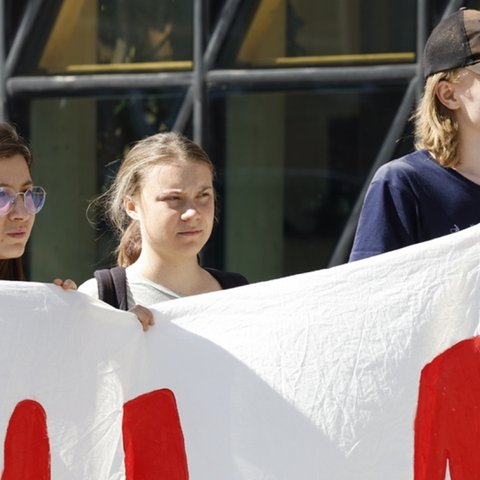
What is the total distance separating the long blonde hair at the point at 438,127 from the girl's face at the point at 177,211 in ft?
1.85

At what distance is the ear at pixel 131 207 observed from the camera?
3.80 m

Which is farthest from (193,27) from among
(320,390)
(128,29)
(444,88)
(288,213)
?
(320,390)

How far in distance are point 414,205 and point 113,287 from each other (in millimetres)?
753

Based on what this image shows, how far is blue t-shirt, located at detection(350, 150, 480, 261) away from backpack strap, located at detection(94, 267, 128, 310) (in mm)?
599

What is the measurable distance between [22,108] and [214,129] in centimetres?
104

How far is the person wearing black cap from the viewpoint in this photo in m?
3.48

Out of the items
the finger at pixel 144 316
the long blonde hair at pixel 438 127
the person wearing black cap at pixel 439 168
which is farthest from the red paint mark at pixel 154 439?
the long blonde hair at pixel 438 127

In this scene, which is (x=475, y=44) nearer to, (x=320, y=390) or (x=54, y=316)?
(x=320, y=390)

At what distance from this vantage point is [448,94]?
3594 mm

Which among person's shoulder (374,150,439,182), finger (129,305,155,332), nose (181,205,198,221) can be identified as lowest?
finger (129,305,155,332)

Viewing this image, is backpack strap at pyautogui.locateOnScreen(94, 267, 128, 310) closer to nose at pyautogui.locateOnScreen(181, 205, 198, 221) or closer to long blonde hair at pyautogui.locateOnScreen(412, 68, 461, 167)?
nose at pyautogui.locateOnScreen(181, 205, 198, 221)

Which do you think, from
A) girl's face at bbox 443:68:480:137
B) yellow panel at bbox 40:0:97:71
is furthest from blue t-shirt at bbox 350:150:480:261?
yellow panel at bbox 40:0:97:71

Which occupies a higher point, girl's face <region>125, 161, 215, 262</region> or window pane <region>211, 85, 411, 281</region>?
girl's face <region>125, 161, 215, 262</region>

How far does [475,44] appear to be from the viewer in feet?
11.6
